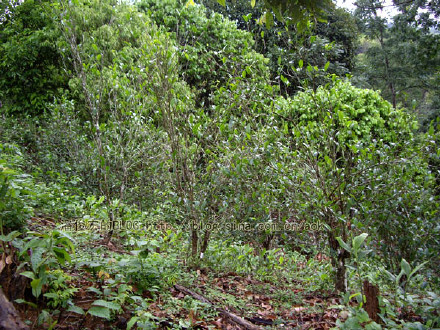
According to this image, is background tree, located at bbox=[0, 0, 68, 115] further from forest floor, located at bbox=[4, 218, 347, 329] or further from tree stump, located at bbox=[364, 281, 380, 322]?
tree stump, located at bbox=[364, 281, 380, 322]

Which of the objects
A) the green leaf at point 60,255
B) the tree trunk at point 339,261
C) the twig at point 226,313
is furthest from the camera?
the tree trunk at point 339,261

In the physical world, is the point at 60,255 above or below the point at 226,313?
above

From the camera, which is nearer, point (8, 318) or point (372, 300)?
point (8, 318)

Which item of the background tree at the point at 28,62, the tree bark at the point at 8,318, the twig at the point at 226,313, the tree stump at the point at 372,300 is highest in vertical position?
the background tree at the point at 28,62

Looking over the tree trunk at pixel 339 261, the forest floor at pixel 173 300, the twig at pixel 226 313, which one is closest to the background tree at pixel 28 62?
the forest floor at pixel 173 300

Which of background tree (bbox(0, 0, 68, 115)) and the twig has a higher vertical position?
background tree (bbox(0, 0, 68, 115))

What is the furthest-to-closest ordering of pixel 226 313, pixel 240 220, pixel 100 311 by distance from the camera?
pixel 240 220 → pixel 226 313 → pixel 100 311

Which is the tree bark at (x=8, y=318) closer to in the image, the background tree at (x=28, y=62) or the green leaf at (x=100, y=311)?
the green leaf at (x=100, y=311)

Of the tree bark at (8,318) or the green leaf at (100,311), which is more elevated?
the tree bark at (8,318)

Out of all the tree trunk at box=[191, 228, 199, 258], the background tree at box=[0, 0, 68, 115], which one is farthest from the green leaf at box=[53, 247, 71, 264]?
the background tree at box=[0, 0, 68, 115]

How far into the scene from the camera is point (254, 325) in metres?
2.70

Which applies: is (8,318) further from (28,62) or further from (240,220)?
(28,62)

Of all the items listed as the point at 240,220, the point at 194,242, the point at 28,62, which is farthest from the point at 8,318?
the point at 28,62

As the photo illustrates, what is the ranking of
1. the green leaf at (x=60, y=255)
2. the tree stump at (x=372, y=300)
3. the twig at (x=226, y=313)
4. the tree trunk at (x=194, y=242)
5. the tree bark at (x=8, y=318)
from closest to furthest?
1. the tree bark at (x=8, y=318)
2. the green leaf at (x=60, y=255)
3. the tree stump at (x=372, y=300)
4. the twig at (x=226, y=313)
5. the tree trunk at (x=194, y=242)
